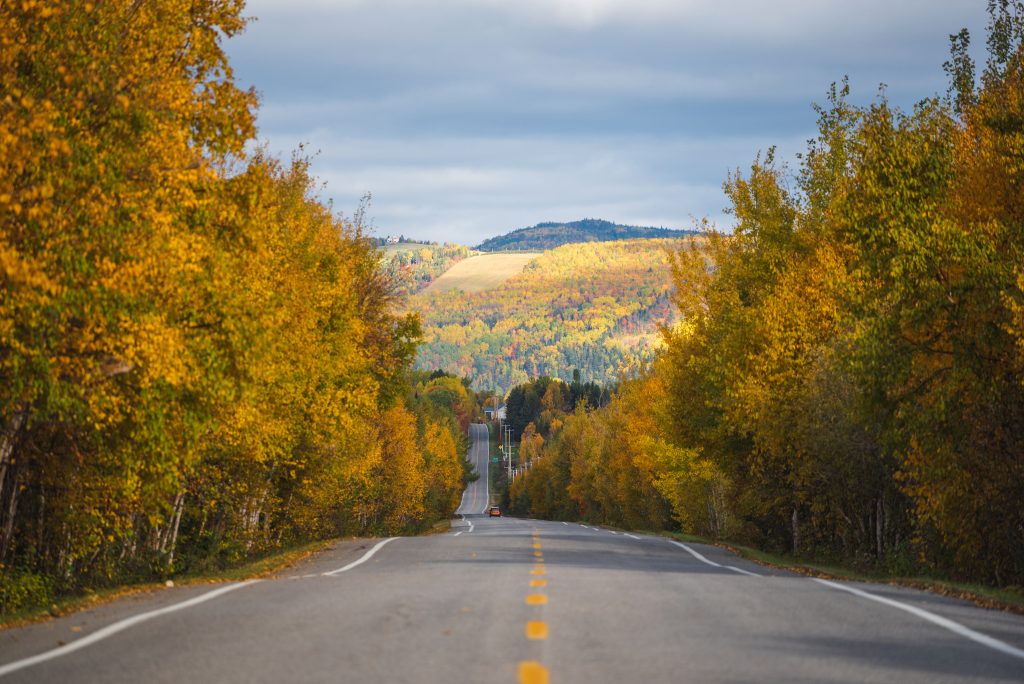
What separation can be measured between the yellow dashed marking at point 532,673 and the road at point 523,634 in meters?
0.01

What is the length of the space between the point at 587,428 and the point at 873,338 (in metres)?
84.8

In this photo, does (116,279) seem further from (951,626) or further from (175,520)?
(175,520)

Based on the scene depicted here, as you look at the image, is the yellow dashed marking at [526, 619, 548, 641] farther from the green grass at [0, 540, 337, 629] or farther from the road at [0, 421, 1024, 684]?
the green grass at [0, 540, 337, 629]

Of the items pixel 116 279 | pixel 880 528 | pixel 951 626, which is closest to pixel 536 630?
pixel 951 626

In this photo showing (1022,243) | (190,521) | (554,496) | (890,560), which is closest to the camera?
(1022,243)

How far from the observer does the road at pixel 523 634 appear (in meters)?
8.13

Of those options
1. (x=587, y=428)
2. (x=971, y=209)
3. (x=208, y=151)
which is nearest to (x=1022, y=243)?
(x=971, y=209)

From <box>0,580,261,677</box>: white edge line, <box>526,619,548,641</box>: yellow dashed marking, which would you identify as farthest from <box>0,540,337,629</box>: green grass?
<box>526,619,548,641</box>: yellow dashed marking

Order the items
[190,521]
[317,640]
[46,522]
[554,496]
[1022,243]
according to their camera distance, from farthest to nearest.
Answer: [554,496] → [190,521] → [46,522] → [1022,243] → [317,640]

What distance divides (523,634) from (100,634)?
12.2 feet

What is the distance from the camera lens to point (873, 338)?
69.2ft

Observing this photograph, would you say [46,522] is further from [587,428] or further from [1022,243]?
[587,428]

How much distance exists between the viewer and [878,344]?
20.9 metres

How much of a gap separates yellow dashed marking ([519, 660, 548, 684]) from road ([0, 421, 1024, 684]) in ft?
0.04
